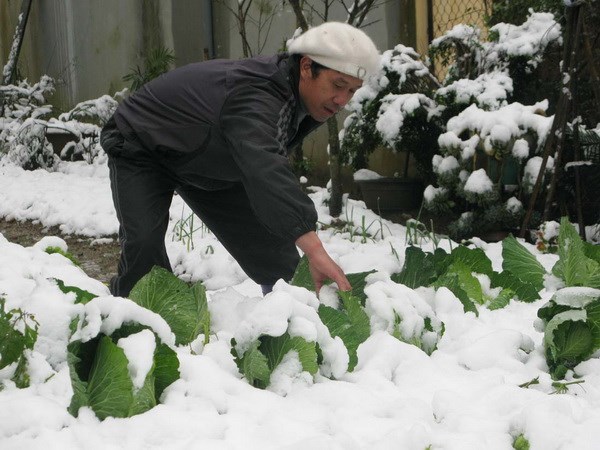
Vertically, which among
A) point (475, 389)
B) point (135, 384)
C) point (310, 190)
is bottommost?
point (310, 190)

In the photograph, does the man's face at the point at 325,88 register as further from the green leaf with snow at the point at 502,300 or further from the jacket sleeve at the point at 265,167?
the green leaf with snow at the point at 502,300

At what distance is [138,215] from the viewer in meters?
2.85

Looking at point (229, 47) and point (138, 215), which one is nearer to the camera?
point (138, 215)

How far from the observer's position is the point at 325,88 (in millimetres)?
2465

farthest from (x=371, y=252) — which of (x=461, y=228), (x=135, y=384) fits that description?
(x=135, y=384)

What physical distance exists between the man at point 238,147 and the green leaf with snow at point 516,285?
551mm

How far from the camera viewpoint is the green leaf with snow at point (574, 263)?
216 cm

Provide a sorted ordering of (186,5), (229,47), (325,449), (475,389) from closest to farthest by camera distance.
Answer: (325,449) → (475,389) → (229,47) → (186,5)

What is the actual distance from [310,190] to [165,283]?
4965 millimetres

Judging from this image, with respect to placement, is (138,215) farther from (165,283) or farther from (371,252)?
(371,252)

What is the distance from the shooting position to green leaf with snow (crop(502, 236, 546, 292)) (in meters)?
2.38

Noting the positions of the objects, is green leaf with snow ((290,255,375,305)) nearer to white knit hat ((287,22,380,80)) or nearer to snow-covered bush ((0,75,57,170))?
white knit hat ((287,22,380,80))

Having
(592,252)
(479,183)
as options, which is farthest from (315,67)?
(479,183)

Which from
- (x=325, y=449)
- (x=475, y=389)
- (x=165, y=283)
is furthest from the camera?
(x=165, y=283)
